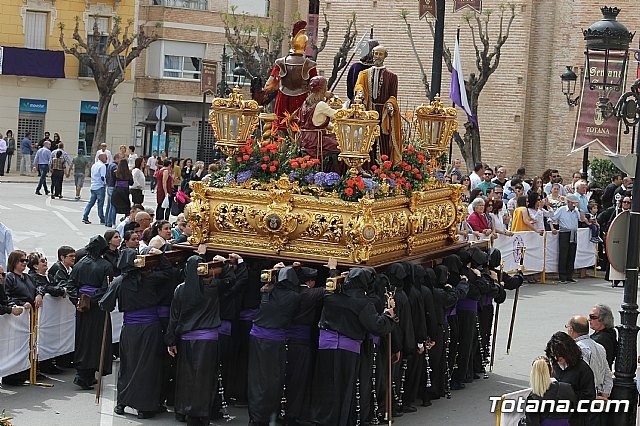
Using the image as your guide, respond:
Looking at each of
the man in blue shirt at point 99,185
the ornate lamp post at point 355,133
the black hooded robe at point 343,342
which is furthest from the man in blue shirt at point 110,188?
the black hooded robe at point 343,342

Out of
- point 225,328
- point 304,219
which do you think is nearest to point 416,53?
point 304,219

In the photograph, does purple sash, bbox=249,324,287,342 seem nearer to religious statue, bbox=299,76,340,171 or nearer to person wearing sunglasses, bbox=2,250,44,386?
religious statue, bbox=299,76,340,171

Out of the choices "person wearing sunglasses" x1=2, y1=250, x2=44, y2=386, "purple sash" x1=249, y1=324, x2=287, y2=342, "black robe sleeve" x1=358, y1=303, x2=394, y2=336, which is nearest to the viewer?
"black robe sleeve" x1=358, y1=303, x2=394, y2=336

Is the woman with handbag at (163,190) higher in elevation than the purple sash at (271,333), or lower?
higher

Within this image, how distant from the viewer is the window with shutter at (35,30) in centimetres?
4759

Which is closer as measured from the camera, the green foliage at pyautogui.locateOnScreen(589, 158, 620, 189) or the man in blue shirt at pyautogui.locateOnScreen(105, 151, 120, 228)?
the man in blue shirt at pyautogui.locateOnScreen(105, 151, 120, 228)

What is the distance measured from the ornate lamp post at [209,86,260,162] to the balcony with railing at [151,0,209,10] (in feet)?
125

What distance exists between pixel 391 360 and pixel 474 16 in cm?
2776

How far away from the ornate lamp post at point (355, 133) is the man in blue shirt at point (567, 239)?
36.7ft

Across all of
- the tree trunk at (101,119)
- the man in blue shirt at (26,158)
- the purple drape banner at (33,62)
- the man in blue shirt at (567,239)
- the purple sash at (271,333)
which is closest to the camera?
the purple sash at (271,333)

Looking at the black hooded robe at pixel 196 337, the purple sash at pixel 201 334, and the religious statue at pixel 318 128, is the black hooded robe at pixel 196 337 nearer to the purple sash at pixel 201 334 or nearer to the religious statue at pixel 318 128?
the purple sash at pixel 201 334

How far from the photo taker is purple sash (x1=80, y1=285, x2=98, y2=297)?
13086 mm

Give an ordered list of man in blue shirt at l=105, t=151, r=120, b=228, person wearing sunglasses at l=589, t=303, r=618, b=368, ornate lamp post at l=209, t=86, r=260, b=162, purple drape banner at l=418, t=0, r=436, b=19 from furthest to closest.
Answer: man in blue shirt at l=105, t=151, r=120, b=228
purple drape banner at l=418, t=0, r=436, b=19
ornate lamp post at l=209, t=86, r=260, b=162
person wearing sunglasses at l=589, t=303, r=618, b=368

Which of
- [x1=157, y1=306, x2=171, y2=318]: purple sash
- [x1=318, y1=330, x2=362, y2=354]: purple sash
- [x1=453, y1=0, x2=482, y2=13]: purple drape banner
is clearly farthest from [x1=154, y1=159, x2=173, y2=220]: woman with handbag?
[x1=318, y1=330, x2=362, y2=354]: purple sash
